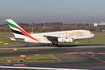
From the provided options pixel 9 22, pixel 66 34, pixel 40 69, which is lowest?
pixel 40 69

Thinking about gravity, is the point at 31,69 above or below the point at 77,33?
below

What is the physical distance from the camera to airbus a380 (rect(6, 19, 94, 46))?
2019 inches

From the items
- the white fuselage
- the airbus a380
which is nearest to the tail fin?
the airbus a380

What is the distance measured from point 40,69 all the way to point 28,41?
39.2 metres

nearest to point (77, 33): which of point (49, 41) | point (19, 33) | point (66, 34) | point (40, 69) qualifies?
point (66, 34)

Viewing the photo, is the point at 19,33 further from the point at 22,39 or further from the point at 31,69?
the point at 31,69

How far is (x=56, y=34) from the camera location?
54844 millimetres

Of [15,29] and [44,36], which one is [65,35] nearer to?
[44,36]

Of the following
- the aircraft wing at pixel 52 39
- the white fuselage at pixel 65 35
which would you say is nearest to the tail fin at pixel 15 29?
the white fuselage at pixel 65 35

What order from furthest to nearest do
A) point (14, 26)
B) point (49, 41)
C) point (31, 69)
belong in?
point (49, 41) → point (14, 26) → point (31, 69)

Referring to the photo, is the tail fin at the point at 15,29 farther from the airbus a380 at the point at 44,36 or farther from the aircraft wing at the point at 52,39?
the aircraft wing at the point at 52,39

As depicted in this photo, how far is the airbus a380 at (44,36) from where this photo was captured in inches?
2019

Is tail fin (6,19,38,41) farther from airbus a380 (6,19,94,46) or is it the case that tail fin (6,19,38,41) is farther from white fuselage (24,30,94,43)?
white fuselage (24,30,94,43)

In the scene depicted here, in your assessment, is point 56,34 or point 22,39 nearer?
point 22,39
